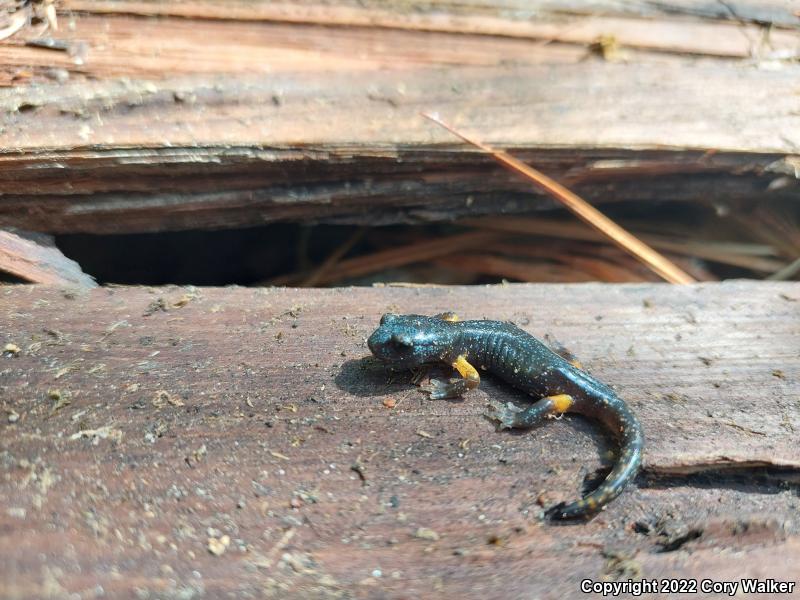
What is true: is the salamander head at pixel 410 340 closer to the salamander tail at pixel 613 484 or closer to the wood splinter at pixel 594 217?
the salamander tail at pixel 613 484

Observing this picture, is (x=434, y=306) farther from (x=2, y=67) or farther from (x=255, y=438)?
Answer: (x=2, y=67)

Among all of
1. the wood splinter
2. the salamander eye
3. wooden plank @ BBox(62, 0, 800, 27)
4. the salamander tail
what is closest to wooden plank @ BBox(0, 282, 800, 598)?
the salamander tail

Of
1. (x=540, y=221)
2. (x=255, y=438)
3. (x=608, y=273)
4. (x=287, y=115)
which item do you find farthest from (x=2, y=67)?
(x=608, y=273)

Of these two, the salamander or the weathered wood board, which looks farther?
the weathered wood board

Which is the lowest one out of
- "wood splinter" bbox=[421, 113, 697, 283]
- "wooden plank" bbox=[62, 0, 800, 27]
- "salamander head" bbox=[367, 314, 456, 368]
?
"salamander head" bbox=[367, 314, 456, 368]

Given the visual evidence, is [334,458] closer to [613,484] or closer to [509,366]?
[509,366]

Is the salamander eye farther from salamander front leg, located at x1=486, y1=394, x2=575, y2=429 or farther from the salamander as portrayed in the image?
salamander front leg, located at x1=486, y1=394, x2=575, y2=429

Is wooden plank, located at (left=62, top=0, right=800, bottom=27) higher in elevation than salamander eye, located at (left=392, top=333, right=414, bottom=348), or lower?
higher
